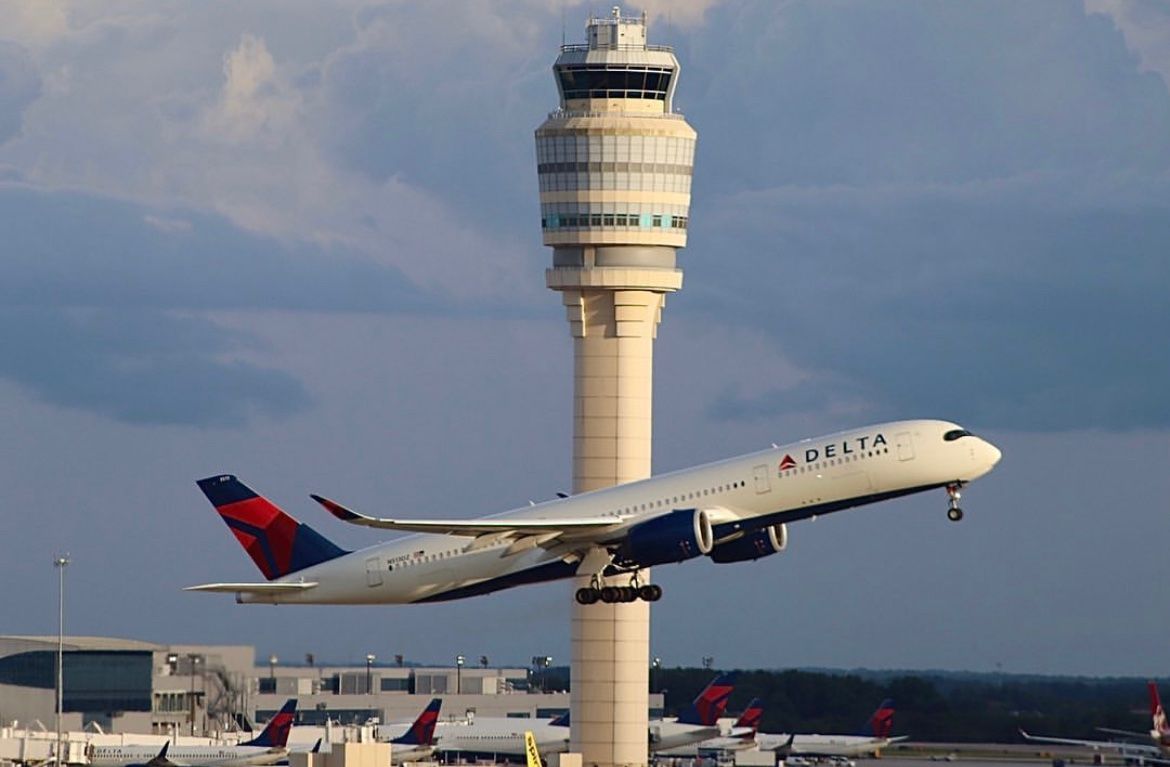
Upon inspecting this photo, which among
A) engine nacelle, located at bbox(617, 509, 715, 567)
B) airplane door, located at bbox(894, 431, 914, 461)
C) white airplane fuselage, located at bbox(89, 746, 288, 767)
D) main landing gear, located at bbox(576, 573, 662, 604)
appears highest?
airplane door, located at bbox(894, 431, 914, 461)

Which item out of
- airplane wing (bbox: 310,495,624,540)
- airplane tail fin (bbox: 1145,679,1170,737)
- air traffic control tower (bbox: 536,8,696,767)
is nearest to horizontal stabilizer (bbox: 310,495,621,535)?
airplane wing (bbox: 310,495,624,540)

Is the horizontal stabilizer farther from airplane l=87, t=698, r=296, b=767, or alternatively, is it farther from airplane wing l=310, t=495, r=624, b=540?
airplane l=87, t=698, r=296, b=767

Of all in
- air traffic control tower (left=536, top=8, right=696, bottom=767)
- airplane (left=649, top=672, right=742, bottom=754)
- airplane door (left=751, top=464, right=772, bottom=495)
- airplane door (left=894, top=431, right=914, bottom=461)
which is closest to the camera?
airplane door (left=894, top=431, right=914, bottom=461)

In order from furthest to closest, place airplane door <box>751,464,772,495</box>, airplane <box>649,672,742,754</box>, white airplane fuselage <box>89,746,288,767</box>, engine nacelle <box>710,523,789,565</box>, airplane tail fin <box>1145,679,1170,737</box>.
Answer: airplane <box>649,672,742,754</box> → airplane tail fin <box>1145,679,1170,737</box> → white airplane fuselage <box>89,746,288,767</box> → engine nacelle <box>710,523,789,565</box> → airplane door <box>751,464,772,495</box>

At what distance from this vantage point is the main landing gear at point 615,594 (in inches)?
4638

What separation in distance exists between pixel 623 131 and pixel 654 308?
12.0m

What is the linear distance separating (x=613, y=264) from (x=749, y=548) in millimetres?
43831

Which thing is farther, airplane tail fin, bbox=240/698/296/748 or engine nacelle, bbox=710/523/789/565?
airplane tail fin, bbox=240/698/296/748

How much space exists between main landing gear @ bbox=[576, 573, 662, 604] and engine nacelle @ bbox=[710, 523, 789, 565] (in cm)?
334

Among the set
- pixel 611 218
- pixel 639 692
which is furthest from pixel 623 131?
pixel 639 692

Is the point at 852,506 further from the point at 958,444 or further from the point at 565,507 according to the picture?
the point at 565,507

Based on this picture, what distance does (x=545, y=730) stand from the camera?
617ft

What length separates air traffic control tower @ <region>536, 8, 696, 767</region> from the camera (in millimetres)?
155000

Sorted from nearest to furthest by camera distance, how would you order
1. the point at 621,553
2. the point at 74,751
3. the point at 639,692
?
the point at 621,553 < the point at 639,692 < the point at 74,751
